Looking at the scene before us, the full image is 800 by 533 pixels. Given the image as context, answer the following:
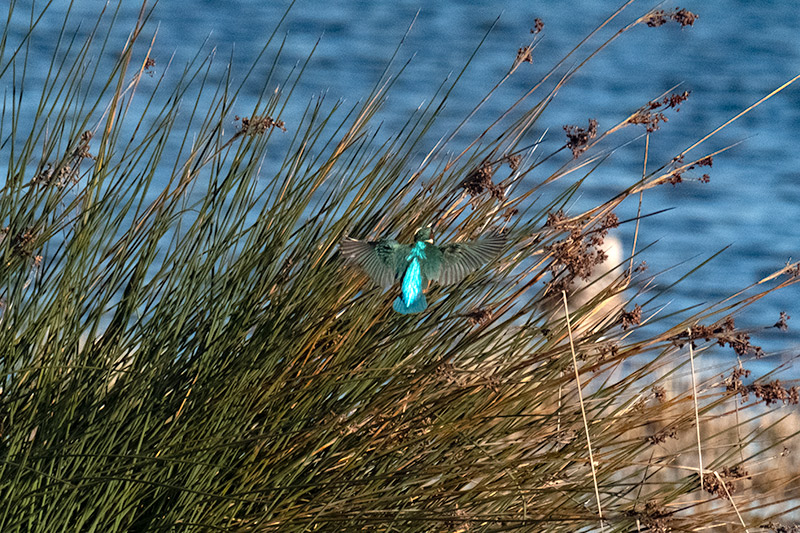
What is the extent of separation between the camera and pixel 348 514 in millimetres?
1470

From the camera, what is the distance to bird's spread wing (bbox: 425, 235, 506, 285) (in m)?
1.51

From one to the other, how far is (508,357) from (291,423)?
53 cm

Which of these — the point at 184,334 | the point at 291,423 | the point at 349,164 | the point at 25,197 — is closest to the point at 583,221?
the point at 349,164

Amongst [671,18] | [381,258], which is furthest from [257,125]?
[671,18]

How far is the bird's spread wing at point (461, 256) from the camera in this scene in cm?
151

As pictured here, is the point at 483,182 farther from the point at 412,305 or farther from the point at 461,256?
the point at 412,305

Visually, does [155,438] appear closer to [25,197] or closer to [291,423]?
[291,423]

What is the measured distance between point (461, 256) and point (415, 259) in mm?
102

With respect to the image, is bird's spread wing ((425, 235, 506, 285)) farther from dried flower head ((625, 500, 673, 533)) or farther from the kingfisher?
dried flower head ((625, 500, 673, 533))

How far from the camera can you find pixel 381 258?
4.96 ft

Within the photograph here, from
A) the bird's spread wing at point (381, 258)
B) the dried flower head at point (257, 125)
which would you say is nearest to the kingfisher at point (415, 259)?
the bird's spread wing at point (381, 258)

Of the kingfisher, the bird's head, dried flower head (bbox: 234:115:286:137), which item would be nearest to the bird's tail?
the kingfisher

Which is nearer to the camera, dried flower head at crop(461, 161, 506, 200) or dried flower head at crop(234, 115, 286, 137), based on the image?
dried flower head at crop(461, 161, 506, 200)

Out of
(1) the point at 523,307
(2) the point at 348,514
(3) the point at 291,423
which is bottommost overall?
(2) the point at 348,514
